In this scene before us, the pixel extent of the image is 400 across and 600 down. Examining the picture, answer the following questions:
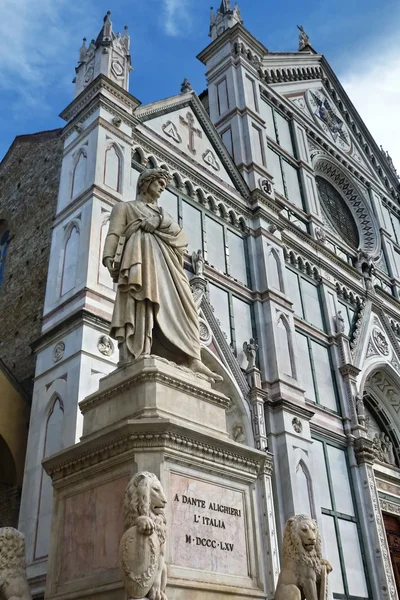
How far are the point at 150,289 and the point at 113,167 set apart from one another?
23.8 ft

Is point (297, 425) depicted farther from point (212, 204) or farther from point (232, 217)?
point (212, 204)

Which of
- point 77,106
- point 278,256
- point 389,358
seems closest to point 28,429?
point 77,106

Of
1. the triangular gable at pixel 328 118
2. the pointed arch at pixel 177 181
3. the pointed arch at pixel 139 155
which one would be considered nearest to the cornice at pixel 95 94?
the pointed arch at pixel 139 155

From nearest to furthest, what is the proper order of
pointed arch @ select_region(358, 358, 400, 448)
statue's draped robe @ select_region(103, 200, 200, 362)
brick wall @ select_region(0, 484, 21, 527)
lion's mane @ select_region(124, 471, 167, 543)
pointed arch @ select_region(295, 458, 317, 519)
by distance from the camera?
lion's mane @ select_region(124, 471, 167, 543) → statue's draped robe @ select_region(103, 200, 200, 362) → brick wall @ select_region(0, 484, 21, 527) → pointed arch @ select_region(295, 458, 317, 519) → pointed arch @ select_region(358, 358, 400, 448)

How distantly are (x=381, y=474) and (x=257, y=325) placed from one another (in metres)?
5.13

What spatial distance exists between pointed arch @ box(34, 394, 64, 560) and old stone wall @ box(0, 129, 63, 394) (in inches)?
54.5

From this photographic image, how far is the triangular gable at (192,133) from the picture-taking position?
1480 centimetres

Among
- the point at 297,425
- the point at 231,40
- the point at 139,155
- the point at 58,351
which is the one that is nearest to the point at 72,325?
the point at 58,351

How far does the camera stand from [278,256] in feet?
52.2

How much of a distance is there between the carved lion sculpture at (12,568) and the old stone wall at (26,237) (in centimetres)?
620

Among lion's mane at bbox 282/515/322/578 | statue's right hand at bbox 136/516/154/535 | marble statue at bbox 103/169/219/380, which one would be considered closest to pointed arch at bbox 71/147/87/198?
marble statue at bbox 103/169/219/380

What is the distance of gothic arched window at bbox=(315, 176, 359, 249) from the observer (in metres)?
21.2

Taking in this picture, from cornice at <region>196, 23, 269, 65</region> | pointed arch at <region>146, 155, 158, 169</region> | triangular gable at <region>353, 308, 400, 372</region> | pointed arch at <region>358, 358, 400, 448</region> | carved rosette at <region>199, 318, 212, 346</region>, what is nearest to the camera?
carved rosette at <region>199, 318, 212, 346</region>

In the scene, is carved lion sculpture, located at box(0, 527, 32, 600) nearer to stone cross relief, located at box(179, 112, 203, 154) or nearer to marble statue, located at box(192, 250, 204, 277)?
marble statue, located at box(192, 250, 204, 277)
